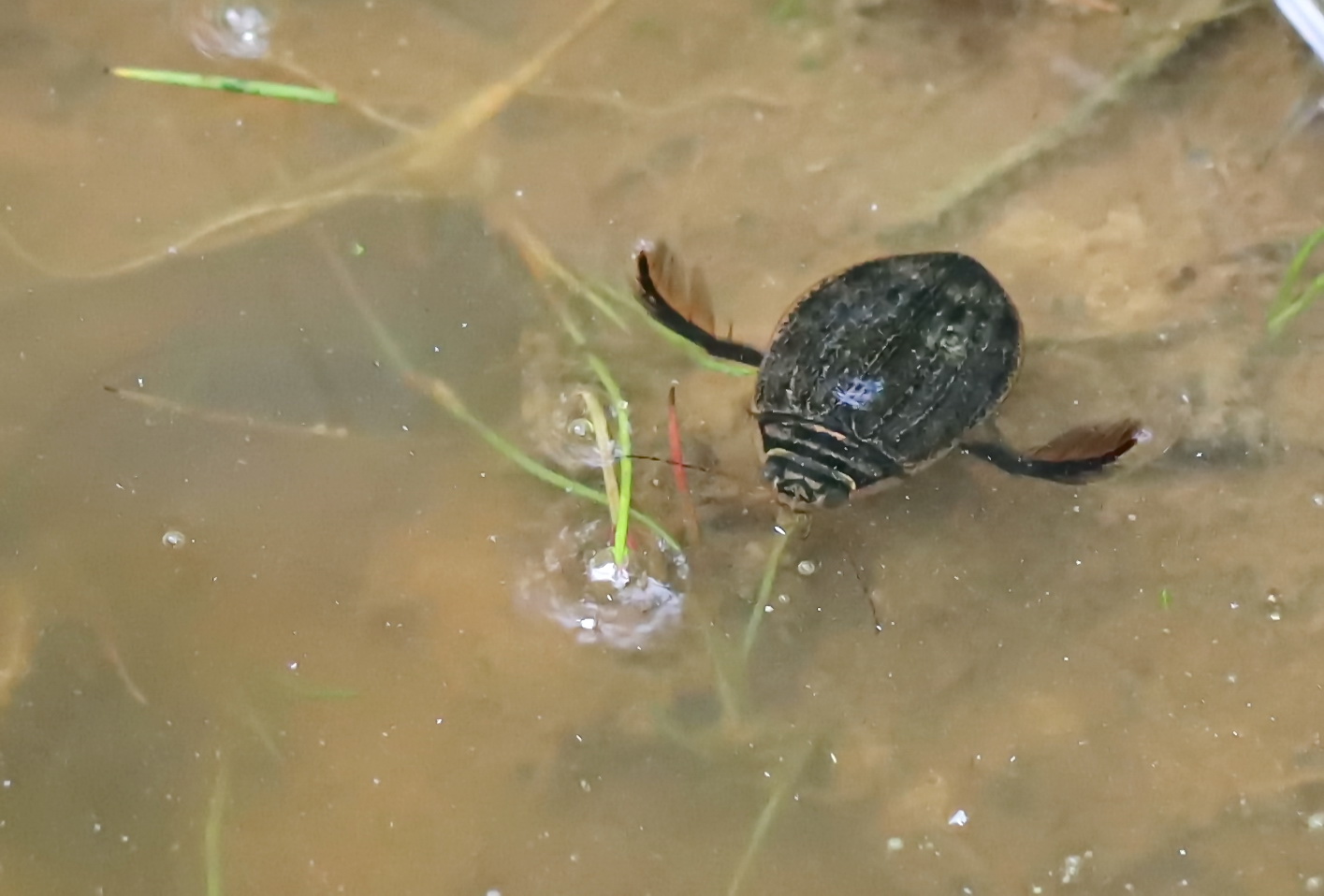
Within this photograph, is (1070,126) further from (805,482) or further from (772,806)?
(772,806)

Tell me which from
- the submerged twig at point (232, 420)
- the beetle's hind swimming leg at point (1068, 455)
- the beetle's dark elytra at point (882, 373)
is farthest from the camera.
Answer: the submerged twig at point (232, 420)

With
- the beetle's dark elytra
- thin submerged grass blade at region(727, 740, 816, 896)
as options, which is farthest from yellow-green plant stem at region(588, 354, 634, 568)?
thin submerged grass blade at region(727, 740, 816, 896)

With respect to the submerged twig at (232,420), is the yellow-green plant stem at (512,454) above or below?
above

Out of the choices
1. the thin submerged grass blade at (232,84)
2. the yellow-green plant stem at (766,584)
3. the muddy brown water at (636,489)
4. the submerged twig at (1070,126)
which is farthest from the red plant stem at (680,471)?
the thin submerged grass blade at (232,84)

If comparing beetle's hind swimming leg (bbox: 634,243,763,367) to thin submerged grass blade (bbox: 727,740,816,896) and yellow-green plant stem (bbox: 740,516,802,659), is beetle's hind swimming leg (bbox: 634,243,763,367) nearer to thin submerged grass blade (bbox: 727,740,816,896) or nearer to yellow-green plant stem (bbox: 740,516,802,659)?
yellow-green plant stem (bbox: 740,516,802,659)

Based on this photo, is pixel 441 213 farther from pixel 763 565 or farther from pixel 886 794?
pixel 886 794

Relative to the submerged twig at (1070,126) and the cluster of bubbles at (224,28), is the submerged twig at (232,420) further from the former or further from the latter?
the submerged twig at (1070,126)
